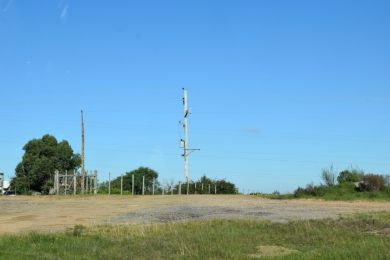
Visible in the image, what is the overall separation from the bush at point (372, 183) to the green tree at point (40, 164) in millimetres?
47682

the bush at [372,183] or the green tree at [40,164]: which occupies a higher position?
the green tree at [40,164]

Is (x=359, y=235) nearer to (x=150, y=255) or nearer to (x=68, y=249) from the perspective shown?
(x=150, y=255)

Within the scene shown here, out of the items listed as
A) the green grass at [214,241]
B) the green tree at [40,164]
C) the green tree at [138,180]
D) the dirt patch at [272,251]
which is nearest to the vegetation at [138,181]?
the green tree at [138,180]

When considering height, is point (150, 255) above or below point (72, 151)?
below

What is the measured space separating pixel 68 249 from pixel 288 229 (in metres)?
6.55

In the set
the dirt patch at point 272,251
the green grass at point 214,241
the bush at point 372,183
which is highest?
the bush at point 372,183

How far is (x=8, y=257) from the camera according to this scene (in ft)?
44.7

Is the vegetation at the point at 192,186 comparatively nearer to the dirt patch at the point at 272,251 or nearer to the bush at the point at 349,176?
the bush at the point at 349,176

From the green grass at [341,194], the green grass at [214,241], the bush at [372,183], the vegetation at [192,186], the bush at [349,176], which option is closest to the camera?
the green grass at [214,241]

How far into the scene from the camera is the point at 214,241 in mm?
15367

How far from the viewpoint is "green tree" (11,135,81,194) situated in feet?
263

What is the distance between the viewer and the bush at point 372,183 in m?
40.7

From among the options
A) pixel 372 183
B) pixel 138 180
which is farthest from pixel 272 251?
pixel 138 180

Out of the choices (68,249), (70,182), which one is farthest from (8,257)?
(70,182)
